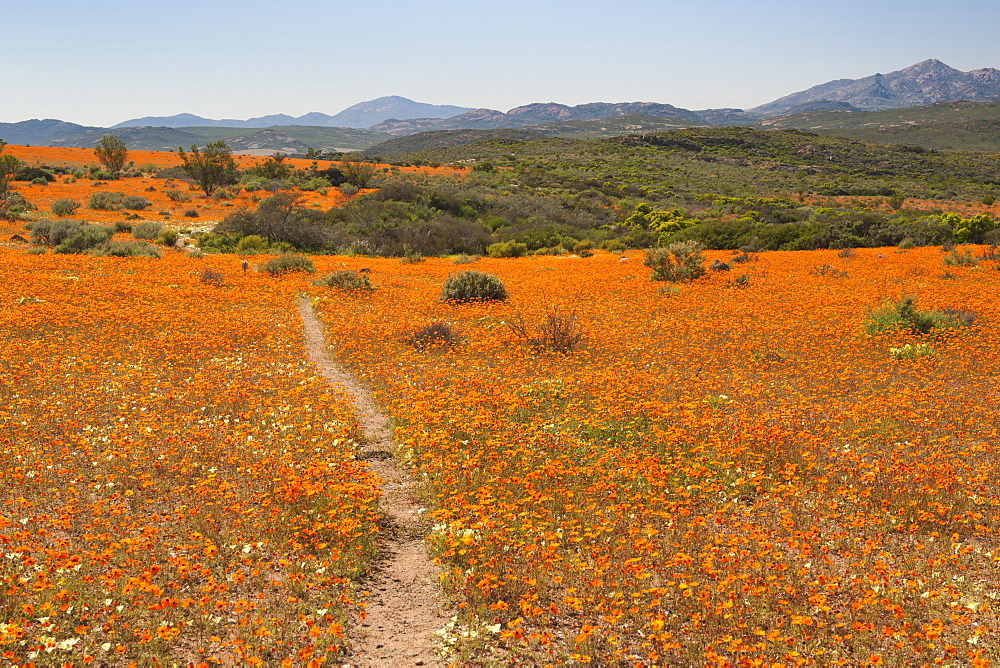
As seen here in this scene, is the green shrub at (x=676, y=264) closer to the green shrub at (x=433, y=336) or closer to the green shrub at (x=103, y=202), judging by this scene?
the green shrub at (x=433, y=336)

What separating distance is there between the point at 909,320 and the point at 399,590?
13.3m

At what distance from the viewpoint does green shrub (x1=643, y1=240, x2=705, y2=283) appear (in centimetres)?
2216

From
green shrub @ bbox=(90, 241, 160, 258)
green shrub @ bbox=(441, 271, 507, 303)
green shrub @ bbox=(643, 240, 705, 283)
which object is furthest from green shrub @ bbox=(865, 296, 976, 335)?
green shrub @ bbox=(90, 241, 160, 258)

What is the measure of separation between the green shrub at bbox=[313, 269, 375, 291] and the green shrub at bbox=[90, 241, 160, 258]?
10005 mm

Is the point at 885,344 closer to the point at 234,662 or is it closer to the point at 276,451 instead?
the point at 276,451

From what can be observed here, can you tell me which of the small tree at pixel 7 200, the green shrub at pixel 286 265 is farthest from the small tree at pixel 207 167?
the green shrub at pixel 286 265

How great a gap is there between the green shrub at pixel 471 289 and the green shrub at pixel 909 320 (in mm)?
10451

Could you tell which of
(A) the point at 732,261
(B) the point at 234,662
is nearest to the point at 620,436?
(B) the point at 234,662

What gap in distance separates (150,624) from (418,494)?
3.07m

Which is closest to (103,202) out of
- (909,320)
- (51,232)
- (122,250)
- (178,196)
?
(178,196)

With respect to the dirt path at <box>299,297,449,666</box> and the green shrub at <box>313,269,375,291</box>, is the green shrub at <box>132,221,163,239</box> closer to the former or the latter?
the green shrub at <box>313,269,375,291</box>

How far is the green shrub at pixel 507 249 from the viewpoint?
35.2 meters

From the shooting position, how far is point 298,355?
12.9 meters

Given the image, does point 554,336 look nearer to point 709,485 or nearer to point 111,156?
point 709,485
